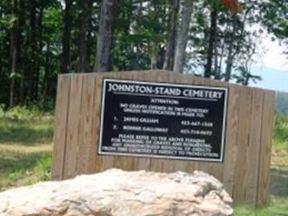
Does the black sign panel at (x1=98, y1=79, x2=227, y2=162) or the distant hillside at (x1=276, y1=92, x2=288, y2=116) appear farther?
the distant hillside at (x1=276, y1=92, x2=288, y2=116)

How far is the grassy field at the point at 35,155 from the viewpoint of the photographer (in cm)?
1211

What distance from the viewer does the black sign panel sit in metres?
10.3

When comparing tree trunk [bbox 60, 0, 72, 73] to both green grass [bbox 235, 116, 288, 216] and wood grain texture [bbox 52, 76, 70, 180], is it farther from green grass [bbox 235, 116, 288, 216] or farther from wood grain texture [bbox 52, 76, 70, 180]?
wood grain texture [bbox 52, 76, 70, 180]

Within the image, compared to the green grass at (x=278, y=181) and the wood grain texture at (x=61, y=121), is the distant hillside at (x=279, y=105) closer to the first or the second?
the green grass at (x=278, y=181)

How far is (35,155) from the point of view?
688 inches

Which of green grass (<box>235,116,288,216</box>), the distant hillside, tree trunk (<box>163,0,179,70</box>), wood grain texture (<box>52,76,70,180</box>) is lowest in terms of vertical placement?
green grass (<box>235,116,288,216</box>)

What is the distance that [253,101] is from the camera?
10.7m

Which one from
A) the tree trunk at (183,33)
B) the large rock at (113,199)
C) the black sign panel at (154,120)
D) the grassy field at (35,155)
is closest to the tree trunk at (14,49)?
the grassy field at (35,155)

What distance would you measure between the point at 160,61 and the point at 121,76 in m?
34.1

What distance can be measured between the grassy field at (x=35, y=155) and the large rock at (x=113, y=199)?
9.11 feet

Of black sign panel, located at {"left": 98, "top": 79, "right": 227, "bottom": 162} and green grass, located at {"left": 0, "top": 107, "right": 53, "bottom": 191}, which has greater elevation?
black sign panel, located at {"left": 98, "top": 79, "right": 227, "bottom": 162}

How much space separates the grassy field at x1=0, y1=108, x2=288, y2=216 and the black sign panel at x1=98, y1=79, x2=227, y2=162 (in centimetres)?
117

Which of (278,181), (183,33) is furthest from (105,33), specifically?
(278,181)

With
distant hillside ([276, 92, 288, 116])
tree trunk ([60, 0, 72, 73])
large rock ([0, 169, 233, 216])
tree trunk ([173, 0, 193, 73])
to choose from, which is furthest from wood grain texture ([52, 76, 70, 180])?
tree trunk ([60, 0, 72, 73])
